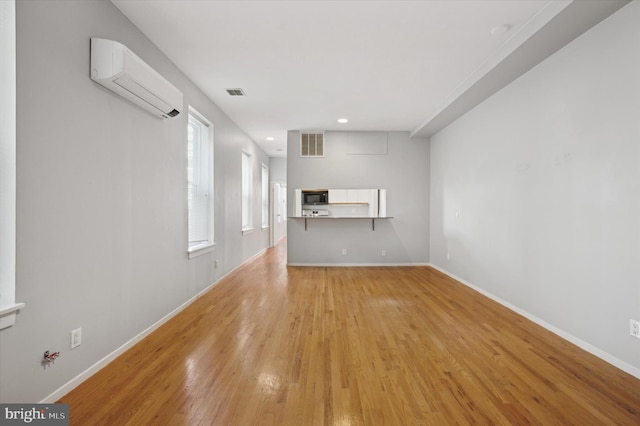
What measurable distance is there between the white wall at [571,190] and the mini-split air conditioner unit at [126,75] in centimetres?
369

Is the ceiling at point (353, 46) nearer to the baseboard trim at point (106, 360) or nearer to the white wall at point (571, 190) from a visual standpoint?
the white wall at point (571, 190)

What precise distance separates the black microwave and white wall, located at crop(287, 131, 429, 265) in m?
0.13

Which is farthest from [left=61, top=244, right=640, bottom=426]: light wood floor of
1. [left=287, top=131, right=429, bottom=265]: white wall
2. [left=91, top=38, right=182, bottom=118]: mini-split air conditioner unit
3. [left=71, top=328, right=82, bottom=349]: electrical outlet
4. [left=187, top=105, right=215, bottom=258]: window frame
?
[left=287, top=131, right=429, bottom=265]: white wall

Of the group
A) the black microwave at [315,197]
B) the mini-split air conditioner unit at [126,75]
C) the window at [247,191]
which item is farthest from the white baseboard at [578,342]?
the window at [247,191]

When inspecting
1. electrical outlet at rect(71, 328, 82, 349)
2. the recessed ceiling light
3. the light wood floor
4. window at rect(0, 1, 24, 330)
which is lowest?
the light wood floor

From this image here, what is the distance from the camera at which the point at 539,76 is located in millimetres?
3008

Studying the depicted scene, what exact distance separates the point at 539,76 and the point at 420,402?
3314mm

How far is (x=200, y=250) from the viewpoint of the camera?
3.83 metres

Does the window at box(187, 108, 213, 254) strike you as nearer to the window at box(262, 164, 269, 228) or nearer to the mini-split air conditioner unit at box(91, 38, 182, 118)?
the mini-split air conditioner unit at box(91, 38, 182, 118)

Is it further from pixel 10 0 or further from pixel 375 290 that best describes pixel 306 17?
pixel 375 290

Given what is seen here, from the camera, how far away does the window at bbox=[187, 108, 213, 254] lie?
3873 mm

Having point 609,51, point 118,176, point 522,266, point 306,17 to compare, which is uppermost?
point 306,17

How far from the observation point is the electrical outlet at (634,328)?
6.71ft

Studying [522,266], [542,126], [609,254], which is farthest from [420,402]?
[542,126]
